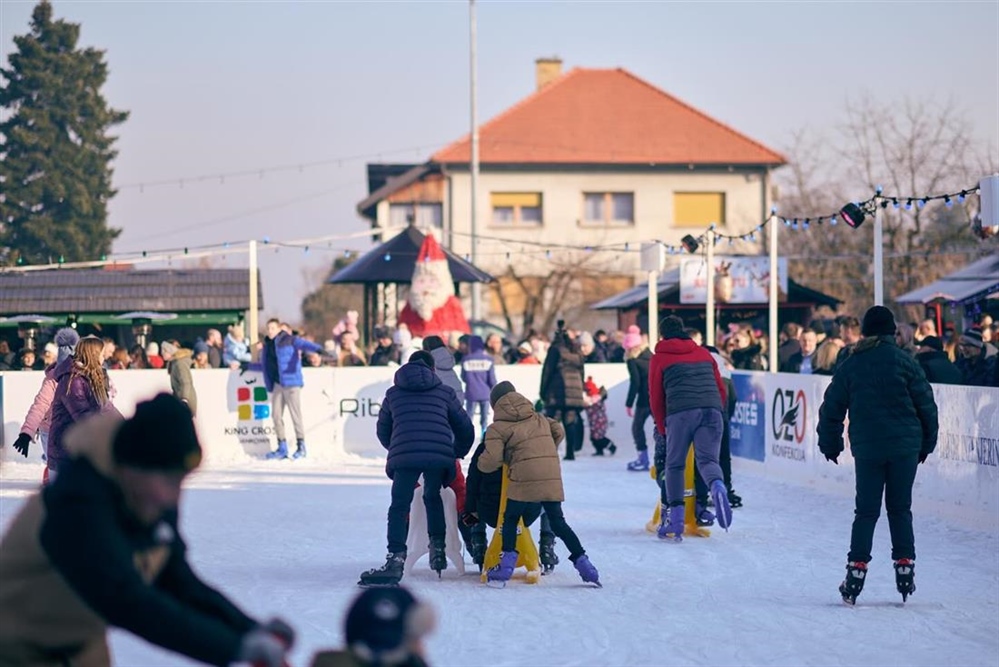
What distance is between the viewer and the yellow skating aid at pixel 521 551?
1053cm

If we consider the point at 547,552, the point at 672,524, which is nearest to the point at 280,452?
the point at 672,524

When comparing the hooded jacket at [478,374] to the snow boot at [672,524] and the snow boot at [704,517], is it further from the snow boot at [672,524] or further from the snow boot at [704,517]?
the snow boot at [672,524]

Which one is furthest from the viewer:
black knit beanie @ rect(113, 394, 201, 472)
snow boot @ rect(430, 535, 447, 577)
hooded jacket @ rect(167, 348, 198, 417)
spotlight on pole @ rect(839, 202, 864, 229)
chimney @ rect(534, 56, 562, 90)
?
chimney @ rect(534, 56, 562, 90)

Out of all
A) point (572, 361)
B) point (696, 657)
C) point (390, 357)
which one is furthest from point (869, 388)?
point (390, 357)

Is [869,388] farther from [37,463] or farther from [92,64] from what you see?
[92,64]

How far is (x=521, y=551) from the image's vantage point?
34.8ft

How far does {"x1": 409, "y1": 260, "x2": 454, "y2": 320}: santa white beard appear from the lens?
1048 inches

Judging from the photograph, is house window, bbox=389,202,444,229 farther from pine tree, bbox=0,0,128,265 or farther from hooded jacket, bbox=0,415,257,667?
hooded jacket, bbox=0,415,257,667

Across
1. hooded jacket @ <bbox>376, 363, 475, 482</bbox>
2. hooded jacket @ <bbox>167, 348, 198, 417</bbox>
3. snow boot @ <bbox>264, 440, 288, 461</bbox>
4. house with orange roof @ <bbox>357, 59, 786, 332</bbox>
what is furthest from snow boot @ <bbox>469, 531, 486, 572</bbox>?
house with orange roof @ <bbox>357, 59, 786, 332</bbox>

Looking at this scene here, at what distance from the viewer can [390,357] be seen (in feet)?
78.0

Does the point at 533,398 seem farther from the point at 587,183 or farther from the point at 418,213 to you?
the point at 587,183

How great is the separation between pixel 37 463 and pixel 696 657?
1556cm

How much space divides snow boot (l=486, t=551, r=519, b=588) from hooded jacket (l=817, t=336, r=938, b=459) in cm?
218

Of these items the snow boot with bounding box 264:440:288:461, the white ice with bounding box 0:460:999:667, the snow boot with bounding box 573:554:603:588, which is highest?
the snow boot with bounding box 573:554:603:588
